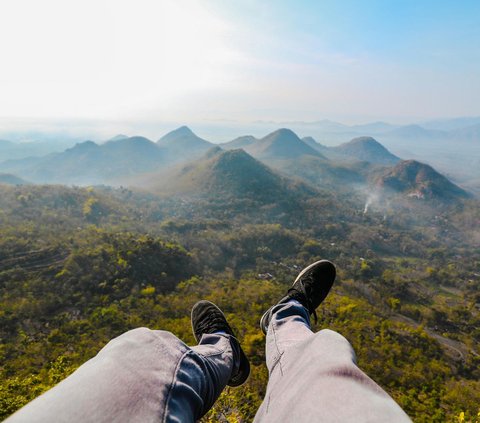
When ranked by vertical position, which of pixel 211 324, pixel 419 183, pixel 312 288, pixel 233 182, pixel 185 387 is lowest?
pixel 419 183

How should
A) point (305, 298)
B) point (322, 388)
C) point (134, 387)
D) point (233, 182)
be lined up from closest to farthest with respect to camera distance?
point (134, 387) → point (322, 388) → point (305, 298) → point (233, 182)

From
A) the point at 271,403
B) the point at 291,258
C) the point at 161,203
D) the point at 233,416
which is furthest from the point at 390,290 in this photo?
the point at 161,203

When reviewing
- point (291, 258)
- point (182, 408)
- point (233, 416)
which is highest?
point (182, 408)

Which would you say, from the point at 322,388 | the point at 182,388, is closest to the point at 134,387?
the point at 182,388

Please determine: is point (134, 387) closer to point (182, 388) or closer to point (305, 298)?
point (182, 388)

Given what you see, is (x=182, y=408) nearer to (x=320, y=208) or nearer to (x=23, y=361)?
(x=23, y=361)

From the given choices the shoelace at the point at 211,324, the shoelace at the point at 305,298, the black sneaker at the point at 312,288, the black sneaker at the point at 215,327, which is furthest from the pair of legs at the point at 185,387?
the shoelace at the point at 305,298

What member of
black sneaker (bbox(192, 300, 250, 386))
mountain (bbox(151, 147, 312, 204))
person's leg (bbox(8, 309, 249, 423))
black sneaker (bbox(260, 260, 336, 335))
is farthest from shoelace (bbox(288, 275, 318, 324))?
mountain (bbox(151, 147, 312, 204))

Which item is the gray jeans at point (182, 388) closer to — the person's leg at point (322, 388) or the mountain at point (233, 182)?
the person's leg at point (322, 388)
